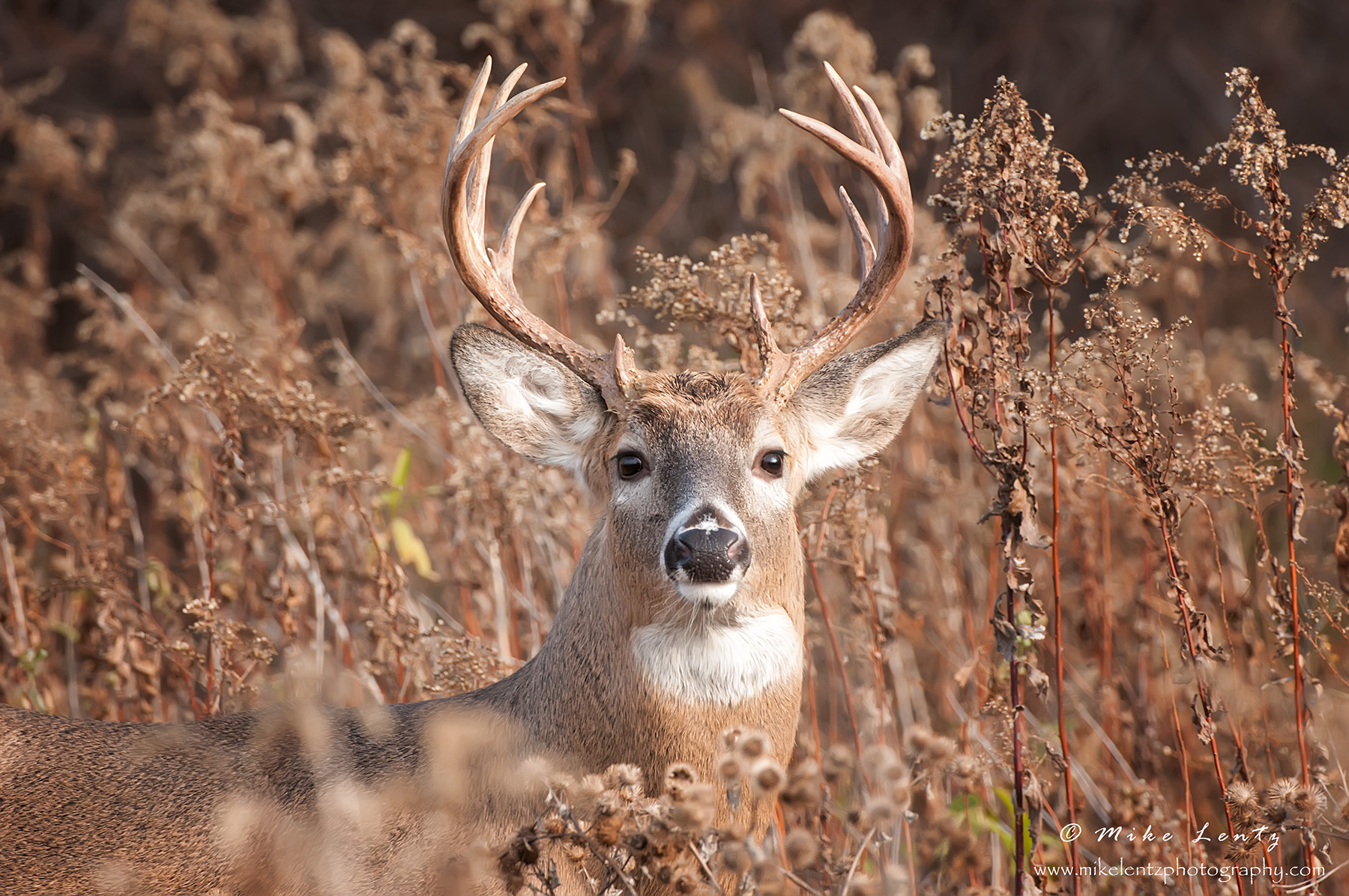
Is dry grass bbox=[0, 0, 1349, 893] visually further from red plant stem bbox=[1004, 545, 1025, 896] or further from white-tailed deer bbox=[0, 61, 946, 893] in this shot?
white-tailed deer bbox=[0, 61, 946, 893]

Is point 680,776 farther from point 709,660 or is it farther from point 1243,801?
point 1243,801

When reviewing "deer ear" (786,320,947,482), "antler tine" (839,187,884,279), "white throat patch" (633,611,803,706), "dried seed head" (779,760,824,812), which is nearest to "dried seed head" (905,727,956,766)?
"dried seed head" (779,760,824,812)

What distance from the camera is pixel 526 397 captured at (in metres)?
3.70

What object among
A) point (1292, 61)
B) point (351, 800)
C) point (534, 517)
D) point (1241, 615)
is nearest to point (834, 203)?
point (534, 517)

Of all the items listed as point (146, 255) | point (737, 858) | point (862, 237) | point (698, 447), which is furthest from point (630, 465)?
point (146, 255)

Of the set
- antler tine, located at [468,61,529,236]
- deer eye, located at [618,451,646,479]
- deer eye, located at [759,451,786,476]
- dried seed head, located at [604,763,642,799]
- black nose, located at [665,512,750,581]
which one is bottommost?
dried seed head, located at [604,763,642,799]

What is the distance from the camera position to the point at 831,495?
4020 mm

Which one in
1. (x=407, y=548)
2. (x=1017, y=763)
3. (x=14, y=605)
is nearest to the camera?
(x=1017, y=763)

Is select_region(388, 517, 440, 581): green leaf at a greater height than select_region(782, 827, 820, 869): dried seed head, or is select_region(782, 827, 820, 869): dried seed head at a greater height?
select_region(782, 827, 820, 869): dried seed head

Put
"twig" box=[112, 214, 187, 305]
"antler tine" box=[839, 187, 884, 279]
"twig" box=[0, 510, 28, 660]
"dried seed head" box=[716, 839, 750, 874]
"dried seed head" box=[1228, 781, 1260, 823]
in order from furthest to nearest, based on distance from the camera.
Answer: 1. "twig" box=[112, 214, 187, 305]
2. "twig" box=[0, 510, 28, 660]
3. "antler tine" box=[839, 187, 884, 279]
4. "dried seed head" box=[1228, 781, 1260, 823]
5. "dried seed head" box=[716, 839, 750, 874]

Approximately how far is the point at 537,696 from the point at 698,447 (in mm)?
763

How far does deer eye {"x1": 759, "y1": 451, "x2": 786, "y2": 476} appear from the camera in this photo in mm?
3414

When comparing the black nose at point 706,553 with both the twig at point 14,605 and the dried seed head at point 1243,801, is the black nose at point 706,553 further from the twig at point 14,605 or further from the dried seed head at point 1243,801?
the twig at point 14,605

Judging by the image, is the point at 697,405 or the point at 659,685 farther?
the point at 697,405
